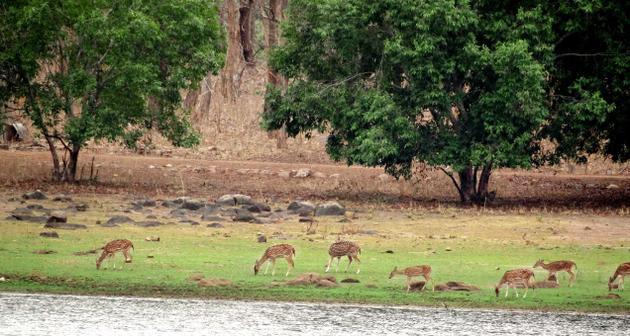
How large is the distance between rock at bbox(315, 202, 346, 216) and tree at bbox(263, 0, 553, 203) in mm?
2403

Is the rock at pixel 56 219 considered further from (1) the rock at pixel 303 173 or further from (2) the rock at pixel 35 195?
(1) the rock at pixel 303 173

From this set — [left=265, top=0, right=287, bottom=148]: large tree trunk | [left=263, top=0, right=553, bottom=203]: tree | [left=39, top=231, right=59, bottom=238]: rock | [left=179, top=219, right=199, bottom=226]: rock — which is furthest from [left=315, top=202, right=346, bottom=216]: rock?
[left=265, top=0, right=287, bottom=148]: large tree trunk

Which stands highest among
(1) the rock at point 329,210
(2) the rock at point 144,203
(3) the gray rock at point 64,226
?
(1) the rock at point 329,210

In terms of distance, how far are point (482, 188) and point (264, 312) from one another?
60.6 feet

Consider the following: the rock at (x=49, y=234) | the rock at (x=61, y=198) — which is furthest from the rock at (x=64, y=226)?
the rock at (x=61, y=198)

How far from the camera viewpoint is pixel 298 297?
1927 centimetres

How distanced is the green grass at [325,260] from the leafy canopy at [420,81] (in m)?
3.61

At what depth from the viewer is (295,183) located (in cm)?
4156

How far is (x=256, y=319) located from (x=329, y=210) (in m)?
13.2

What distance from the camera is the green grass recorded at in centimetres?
1931

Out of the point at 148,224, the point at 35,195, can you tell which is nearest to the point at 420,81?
the point at 148,224

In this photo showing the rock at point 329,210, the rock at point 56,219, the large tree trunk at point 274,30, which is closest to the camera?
the rock at point 56,219

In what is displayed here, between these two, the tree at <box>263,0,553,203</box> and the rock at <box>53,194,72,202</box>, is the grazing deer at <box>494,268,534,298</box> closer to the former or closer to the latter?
the tree at <box>263,0,553,203</box>

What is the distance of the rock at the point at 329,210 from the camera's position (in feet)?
102
